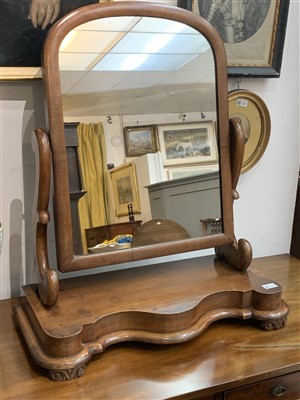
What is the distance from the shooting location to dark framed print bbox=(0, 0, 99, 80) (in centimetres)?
100

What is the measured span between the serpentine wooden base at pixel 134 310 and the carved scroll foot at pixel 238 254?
0.02 metres

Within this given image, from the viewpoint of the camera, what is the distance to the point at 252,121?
4.38 feet

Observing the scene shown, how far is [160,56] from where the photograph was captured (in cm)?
104

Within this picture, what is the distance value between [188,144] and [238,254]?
1.03 feet

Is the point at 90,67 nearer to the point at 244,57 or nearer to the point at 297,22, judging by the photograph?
the point at 244,57

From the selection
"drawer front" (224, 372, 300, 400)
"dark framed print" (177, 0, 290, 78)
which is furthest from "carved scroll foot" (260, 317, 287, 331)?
"dark framed print" (177, 0, 290, 78)

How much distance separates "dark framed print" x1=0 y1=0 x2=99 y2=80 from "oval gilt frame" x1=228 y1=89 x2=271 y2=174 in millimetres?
548

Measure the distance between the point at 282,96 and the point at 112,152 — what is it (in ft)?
2.27

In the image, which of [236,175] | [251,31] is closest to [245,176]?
[236,175]

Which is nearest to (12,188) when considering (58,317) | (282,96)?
(58,317)

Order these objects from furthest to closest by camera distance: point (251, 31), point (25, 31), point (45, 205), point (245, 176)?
point (245, 176)
point (251, 31)
point (25, 31)
point (45, 205)

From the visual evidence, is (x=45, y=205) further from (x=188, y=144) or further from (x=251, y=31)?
(x=251, y=31)

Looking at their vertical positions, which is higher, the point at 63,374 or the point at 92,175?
the point at 92,175

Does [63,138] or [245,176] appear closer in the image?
[63,138]
